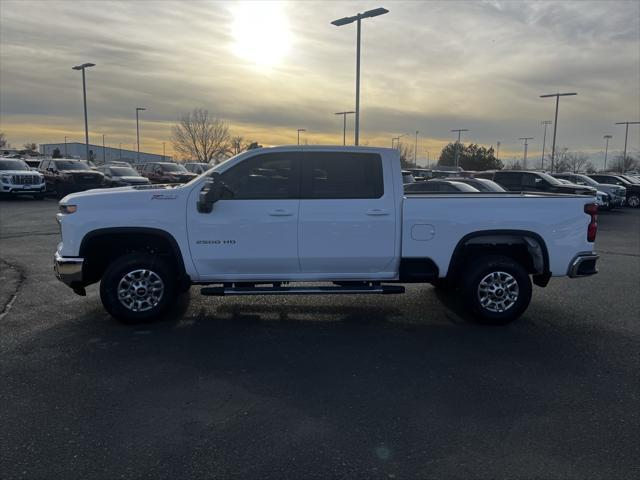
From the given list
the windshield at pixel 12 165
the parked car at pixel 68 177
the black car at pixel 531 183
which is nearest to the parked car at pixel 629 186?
the black car at pixel 531 183

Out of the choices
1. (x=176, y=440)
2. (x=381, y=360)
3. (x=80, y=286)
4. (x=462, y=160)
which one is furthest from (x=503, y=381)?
(x=462, y=160)

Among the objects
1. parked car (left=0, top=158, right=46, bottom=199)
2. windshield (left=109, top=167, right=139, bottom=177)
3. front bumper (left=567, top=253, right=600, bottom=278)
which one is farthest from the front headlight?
windshield (left=109, top=167, right=139, bottom=177)

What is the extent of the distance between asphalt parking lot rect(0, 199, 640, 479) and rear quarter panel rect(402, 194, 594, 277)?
2.97 feet

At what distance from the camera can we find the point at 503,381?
14.5ft

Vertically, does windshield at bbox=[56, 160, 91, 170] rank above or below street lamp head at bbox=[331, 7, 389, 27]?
below

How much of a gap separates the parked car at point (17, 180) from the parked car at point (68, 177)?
4.09 ft

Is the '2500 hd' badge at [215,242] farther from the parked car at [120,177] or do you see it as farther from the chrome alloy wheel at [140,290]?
the parked car at [120,177]

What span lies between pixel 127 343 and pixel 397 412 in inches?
114

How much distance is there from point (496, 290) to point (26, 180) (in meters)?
22.9

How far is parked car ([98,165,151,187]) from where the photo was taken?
972 inches

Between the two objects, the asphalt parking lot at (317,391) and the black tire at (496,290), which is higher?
the black tire at (496,290)

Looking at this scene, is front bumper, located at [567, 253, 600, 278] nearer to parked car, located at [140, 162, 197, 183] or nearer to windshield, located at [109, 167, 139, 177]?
windshield, located at [109, 167, 139, 177]

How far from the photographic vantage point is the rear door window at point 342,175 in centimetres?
575

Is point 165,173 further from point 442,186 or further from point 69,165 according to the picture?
point 442,186
